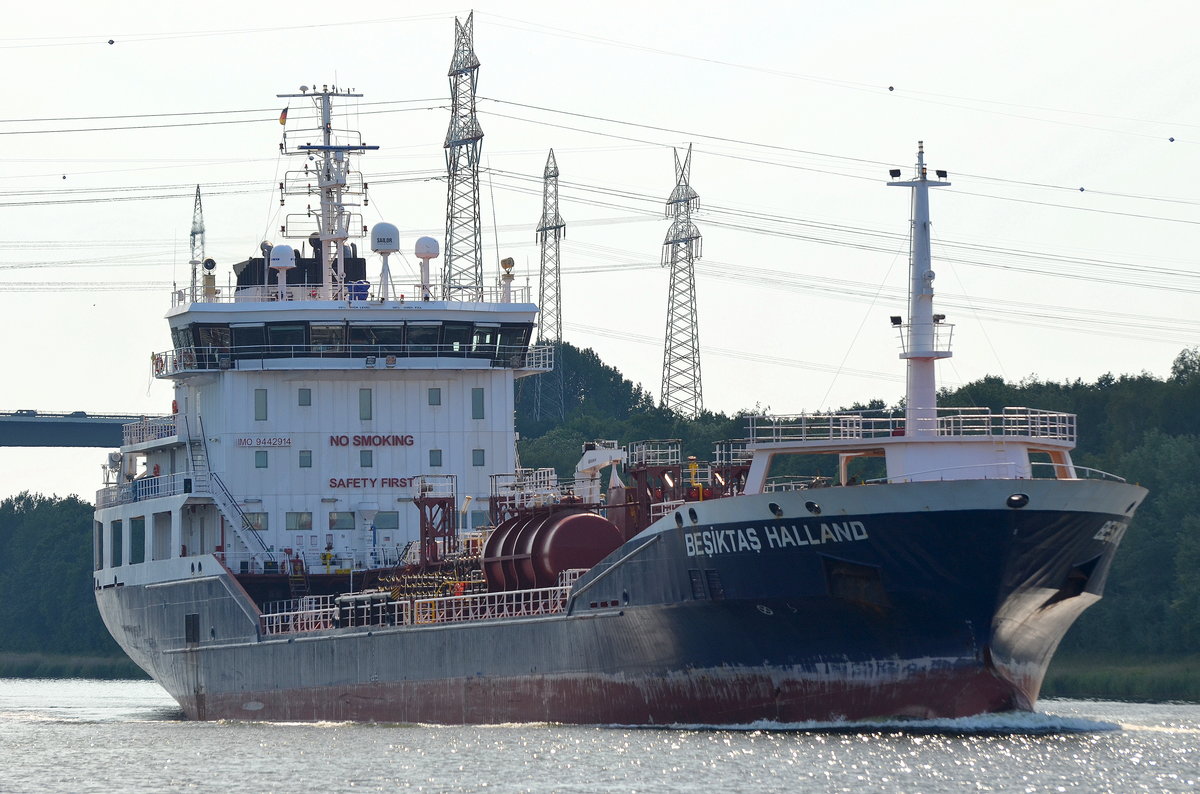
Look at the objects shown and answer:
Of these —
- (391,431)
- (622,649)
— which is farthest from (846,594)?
(391,431)

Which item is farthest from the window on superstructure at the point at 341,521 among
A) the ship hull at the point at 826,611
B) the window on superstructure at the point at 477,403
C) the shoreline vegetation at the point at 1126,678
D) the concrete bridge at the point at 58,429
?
the concrete bridge at the point at 58,429

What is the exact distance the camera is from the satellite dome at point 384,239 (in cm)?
5794

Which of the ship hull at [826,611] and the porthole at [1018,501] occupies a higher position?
the porthole at [1018,501]

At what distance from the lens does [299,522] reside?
5616cm

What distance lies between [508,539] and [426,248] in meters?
13.3

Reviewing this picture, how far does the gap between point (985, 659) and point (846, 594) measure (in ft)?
9.39

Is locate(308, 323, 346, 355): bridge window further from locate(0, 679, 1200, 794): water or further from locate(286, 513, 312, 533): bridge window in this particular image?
locate(0, 679, 1200, 794): water

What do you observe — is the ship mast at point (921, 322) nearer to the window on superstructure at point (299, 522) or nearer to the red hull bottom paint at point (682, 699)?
the red hull bottom paint at point (682, 699)

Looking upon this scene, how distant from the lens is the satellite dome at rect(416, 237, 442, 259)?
58.2m

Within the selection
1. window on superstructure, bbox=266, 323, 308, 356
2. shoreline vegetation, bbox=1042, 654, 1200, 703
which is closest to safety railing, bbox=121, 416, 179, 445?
window on superstructure, bbox=266, 323, 308, 356

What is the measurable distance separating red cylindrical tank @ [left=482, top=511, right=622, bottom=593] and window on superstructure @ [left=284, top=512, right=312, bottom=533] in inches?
400

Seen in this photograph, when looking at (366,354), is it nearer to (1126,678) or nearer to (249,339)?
(249,339)

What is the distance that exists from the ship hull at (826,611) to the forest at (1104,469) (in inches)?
954

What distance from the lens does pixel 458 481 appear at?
186ft
